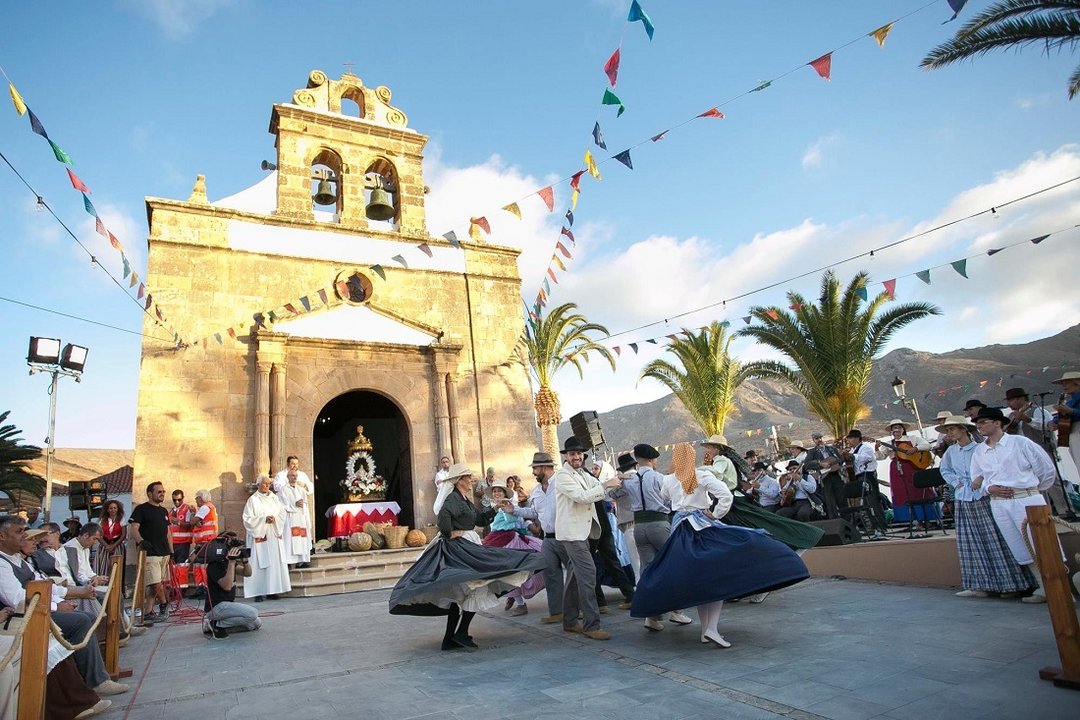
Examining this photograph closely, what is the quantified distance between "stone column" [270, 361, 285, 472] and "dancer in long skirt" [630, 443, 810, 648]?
893 cm

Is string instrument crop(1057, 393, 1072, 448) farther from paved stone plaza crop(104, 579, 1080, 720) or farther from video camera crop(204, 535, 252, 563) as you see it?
video camera crop(204, 535, 252, 563)

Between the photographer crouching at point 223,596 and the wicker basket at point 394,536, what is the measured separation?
4.55m

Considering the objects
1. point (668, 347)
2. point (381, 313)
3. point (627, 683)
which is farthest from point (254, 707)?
point (668, 347)

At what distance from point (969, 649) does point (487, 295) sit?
1245 cm

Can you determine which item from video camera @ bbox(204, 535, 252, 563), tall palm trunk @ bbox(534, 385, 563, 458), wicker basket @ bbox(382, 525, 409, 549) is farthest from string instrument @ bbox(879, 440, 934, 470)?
tall palm trunk @ bbox(534, 385, 563, 458)

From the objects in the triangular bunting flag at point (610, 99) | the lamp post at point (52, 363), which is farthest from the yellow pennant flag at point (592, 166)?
the lamp post at point (52, 363)

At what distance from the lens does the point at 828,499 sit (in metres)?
9.52

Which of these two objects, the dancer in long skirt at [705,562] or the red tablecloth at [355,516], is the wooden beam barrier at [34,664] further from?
the red tablecloth at [355,516]

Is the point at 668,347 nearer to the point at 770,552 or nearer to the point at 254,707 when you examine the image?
the point at 770,552

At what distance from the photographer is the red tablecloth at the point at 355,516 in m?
12.9

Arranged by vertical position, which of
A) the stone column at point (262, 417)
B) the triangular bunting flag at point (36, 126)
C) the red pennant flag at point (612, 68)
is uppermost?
the red pennant flag at point (612, 68)

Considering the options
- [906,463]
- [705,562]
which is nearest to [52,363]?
[705,562]

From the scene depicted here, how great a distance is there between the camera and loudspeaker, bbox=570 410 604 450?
13.6 meters

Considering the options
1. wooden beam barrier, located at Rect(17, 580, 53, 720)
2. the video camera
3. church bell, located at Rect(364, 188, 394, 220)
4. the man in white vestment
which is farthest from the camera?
church bell, located at Rect(364, 188, 394, 220)
